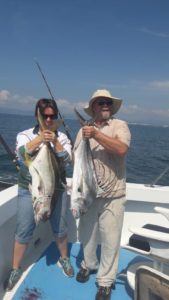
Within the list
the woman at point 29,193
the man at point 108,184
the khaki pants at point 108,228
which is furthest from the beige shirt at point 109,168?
the woman at point 29,193

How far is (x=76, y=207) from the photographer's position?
2887mm

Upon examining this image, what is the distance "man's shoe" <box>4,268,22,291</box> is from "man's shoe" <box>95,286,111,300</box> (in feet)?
2.72

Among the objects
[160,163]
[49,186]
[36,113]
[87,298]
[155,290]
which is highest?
[36,113]

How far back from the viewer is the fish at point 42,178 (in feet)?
9.41

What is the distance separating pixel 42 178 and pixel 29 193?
443 mm

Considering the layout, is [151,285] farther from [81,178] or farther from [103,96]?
[103,96]

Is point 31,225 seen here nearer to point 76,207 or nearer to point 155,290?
point 76,207

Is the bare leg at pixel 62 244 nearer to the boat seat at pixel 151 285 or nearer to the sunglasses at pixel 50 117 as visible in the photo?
the sunglasses at pixel 50 117

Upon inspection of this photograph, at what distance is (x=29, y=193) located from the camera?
3250 mm

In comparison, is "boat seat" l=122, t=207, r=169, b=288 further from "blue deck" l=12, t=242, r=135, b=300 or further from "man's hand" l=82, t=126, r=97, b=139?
"man's hand" l=82, t=126, r=97, b=139

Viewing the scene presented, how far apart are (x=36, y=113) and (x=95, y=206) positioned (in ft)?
3.50

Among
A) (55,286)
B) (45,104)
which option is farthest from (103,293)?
(45,104)

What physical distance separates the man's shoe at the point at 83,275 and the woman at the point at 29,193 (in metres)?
0.10

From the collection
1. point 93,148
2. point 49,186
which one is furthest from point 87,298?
point 93,148
